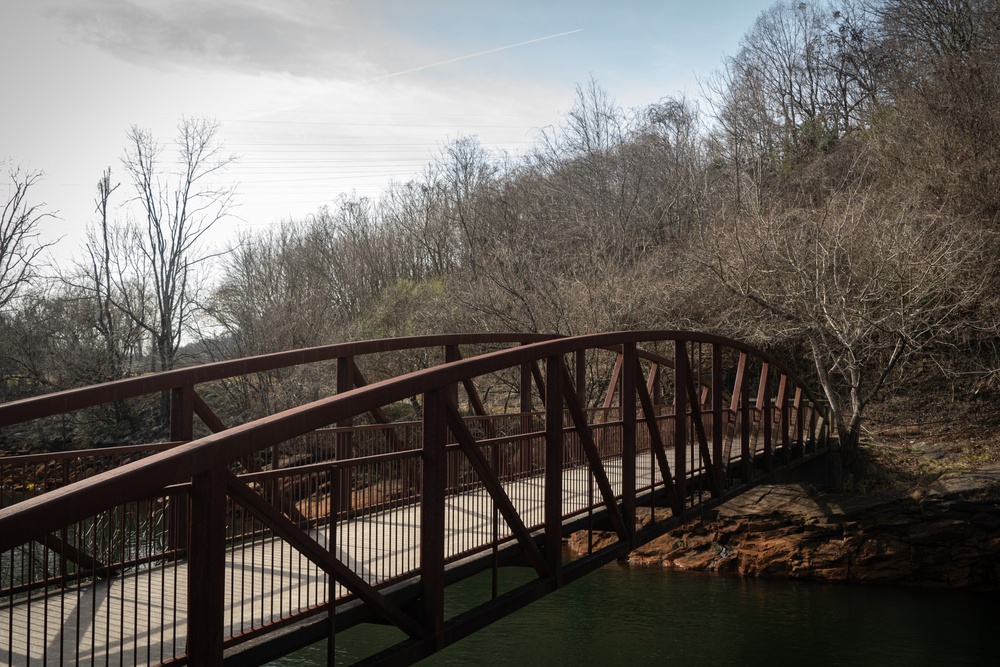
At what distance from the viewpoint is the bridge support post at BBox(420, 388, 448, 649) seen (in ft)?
16.2

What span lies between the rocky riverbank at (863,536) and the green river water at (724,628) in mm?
396

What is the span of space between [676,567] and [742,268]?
254 inches

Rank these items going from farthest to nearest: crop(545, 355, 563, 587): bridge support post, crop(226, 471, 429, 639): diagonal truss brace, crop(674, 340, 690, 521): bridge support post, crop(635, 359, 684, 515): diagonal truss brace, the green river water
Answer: the green river water → crop(674, 340, 690, 521): bridge support post → crop(635, 359, 684, 515): diagonal truss brace → crop(545, 355, 563, 587): bridge support post → crop(226, 471, 429, 639): diagonal truss brace

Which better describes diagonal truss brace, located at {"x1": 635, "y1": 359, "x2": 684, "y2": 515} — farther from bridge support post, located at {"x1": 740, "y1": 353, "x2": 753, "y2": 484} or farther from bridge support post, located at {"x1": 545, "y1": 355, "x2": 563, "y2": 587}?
bridge support post, located at {"x1": 740, "y1": 353, "x2": 753, "y2": 484}

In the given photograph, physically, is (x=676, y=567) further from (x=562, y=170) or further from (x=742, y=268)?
(x=562, y=170)

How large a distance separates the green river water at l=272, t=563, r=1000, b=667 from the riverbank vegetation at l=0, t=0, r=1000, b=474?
3417mm

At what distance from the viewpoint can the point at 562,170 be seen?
2941cm

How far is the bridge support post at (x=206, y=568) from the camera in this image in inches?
135

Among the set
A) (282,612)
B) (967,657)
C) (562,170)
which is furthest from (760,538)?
(562,170)

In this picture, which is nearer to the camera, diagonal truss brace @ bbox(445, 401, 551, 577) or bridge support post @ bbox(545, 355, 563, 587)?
diagonal truss brace @ bbox(445, 401, 551, 577)

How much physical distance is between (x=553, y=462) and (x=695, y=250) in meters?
14.4

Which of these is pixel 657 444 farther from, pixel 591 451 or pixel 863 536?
pixel 863 536

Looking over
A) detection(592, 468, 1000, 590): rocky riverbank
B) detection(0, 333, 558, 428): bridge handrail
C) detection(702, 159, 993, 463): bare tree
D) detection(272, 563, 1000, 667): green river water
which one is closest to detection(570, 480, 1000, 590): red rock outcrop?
detection(592, 468, 1000, 590): rocky riverbank

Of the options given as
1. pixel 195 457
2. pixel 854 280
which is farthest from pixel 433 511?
pixel 854 280
